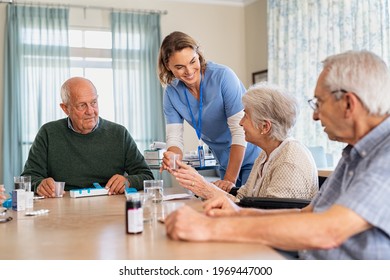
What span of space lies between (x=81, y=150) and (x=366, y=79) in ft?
6.22

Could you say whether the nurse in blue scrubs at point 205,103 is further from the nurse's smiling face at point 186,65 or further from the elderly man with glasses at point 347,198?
the elderly man with glasses at point 347,198

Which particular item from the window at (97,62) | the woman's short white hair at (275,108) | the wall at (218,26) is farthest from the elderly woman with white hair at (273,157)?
the wall at (218,26)

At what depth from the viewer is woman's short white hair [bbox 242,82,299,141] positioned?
81.0 inches

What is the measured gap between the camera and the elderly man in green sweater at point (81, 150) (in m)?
2.68

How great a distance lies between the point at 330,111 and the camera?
129cm

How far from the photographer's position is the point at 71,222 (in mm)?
1641

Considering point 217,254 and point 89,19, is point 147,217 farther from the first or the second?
point 89,19

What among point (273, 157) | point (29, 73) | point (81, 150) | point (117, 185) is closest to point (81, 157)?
point (81, 150)

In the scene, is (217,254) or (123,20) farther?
(123,20)

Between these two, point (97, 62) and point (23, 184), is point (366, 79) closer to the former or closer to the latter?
point (23, 184)

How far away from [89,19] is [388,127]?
5.23m

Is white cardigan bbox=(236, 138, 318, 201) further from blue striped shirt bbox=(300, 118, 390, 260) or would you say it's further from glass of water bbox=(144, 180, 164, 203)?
blue striped shirt bbox=(300, 118, 390, 260)

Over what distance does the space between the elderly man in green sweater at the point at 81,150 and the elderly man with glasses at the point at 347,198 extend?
144cm
